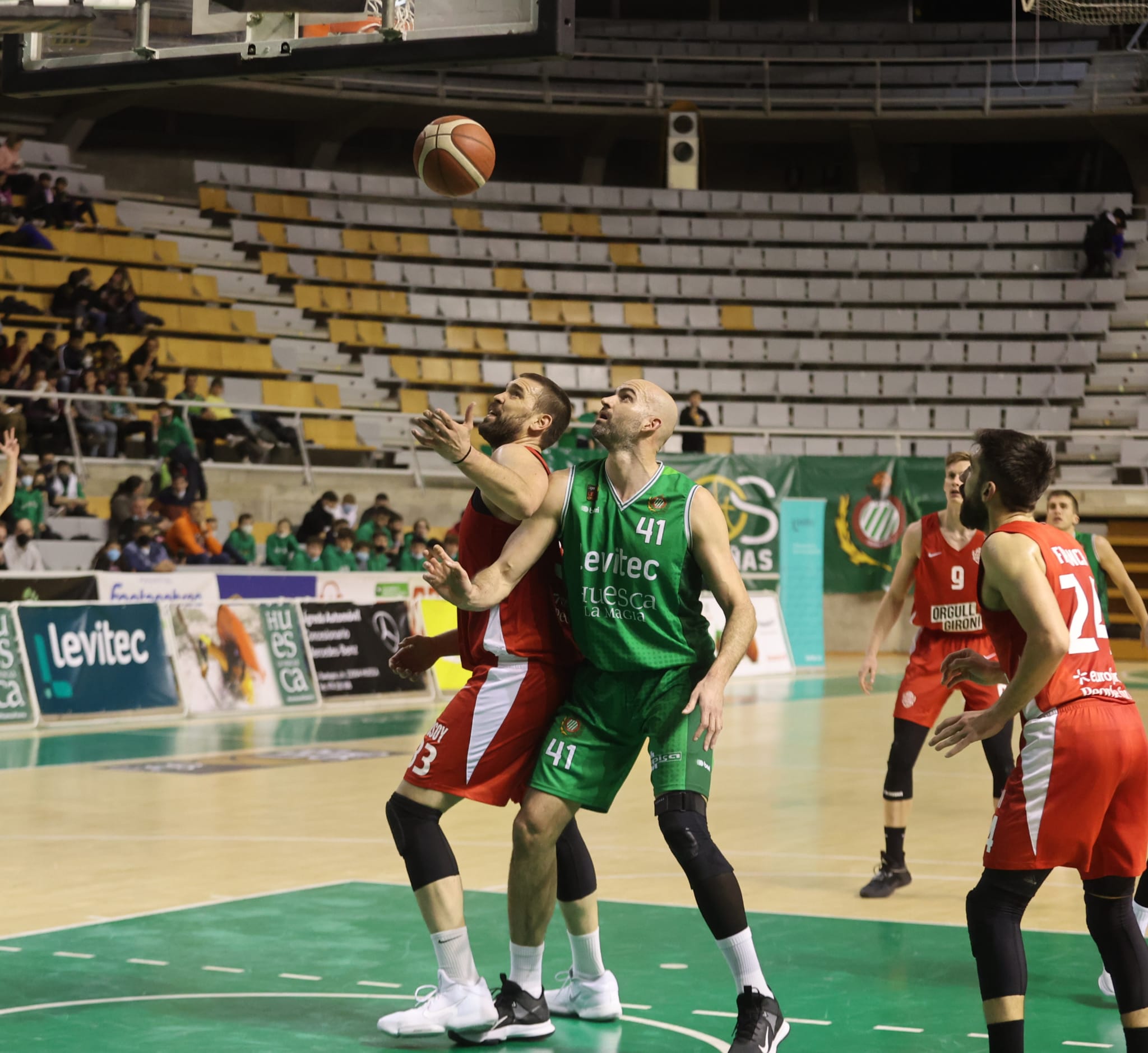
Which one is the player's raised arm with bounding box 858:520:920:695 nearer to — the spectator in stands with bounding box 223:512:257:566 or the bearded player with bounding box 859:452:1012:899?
the bearded player with bounding box 859:452:1012:899

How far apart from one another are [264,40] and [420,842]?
4.00m

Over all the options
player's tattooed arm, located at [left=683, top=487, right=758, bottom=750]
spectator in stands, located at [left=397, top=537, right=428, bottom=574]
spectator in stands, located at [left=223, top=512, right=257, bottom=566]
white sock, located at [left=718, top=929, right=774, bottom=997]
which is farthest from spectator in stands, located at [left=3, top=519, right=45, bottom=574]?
white sock, located at [left=718, top=929, right=774, bottom=997]

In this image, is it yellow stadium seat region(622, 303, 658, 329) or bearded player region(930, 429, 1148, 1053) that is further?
yellow stadium seat region(622, 303, 658, 329)

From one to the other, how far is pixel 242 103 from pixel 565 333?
741 cm

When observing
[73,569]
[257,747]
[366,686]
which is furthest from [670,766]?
[73,569]

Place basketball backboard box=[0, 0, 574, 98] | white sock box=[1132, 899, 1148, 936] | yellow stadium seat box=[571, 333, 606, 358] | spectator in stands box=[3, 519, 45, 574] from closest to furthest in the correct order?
white sock box=[1132, 899, 1148, 936] < basketball backboard box=[0, 0, 574, 98] < spectator in stands box=[3, 519, 45, 574] < yellow stadium seat box=[571, 333, 606, 358]

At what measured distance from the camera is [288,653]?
1641 centimetres

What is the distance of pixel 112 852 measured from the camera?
863cm

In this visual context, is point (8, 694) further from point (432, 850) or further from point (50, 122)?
point (50, 122)

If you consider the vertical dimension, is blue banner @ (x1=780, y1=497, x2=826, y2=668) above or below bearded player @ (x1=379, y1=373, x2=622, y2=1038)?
below

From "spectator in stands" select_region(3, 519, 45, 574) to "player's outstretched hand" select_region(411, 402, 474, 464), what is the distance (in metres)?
12.4

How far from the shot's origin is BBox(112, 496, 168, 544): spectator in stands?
685 inches

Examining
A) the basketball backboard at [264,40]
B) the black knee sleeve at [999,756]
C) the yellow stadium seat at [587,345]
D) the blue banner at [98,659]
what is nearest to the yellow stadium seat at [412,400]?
the yellow stadium seat at [587,345]

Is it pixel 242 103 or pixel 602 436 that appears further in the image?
pixel 242 103
